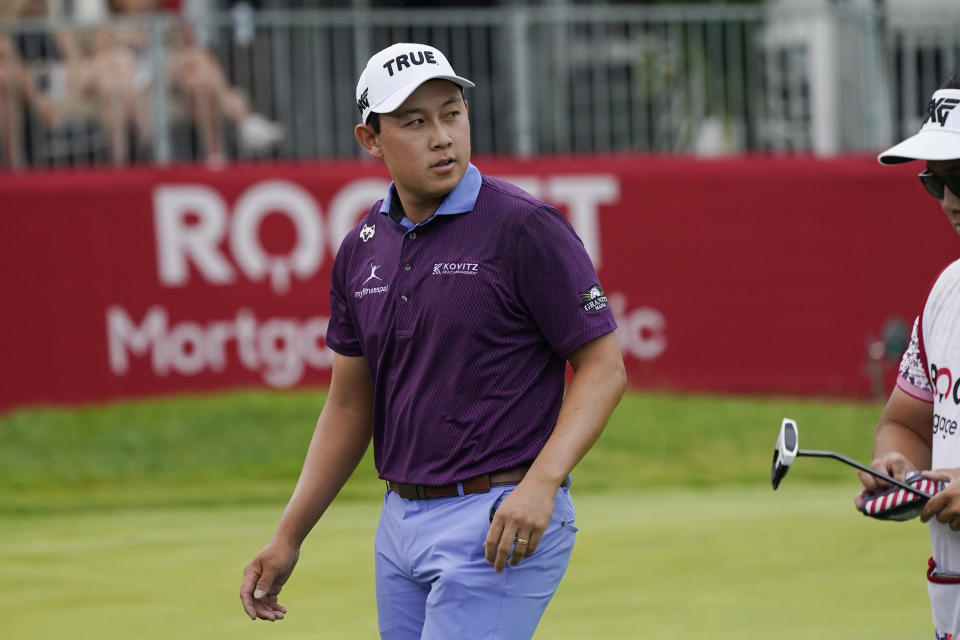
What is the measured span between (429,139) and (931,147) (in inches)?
45.2

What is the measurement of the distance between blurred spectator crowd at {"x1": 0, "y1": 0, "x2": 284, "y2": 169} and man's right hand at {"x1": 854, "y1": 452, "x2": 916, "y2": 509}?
9.65 m

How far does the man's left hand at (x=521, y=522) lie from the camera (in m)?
3.58

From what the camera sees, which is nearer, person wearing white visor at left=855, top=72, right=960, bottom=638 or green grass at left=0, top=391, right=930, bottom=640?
person wearing white visor at left=855, top=72, right=960, bottom=638

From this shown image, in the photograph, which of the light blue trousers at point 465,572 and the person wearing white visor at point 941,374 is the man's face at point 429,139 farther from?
the person wearing white visor at point 941,374

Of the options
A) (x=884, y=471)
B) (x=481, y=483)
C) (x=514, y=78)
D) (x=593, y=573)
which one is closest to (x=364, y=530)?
(x=593, y=573)

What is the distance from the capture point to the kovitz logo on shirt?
3781 mm

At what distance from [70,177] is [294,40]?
81.5 inches

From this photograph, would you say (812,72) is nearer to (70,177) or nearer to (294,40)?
(294,40)

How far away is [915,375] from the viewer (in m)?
3.83

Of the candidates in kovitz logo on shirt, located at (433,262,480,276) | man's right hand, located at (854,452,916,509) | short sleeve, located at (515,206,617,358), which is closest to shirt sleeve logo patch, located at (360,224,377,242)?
kovitz logo on shirt, located at (433,262,480,276)

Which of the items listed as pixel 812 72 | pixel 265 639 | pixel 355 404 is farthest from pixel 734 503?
pixel 355 404

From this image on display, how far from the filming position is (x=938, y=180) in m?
3.57

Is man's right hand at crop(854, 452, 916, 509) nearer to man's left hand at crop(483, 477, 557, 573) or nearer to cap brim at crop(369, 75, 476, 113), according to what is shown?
man's left hand at crop(483, 477, 557, 573)

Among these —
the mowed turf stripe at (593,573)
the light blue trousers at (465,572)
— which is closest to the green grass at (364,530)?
the mowed turf stripe at (593,573)
